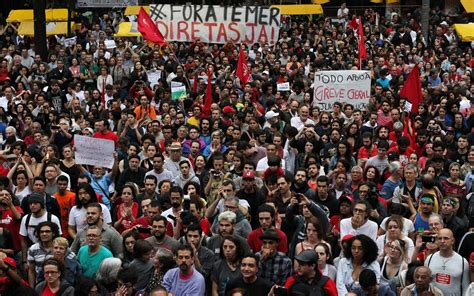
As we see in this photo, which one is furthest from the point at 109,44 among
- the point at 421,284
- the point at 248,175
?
the point at 421,284

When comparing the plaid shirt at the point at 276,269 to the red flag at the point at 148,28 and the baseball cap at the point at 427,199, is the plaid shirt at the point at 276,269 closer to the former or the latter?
the baseball cap at the point at 427,199

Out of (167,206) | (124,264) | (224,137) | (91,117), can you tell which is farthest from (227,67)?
(124,264)

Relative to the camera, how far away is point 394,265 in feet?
30.5

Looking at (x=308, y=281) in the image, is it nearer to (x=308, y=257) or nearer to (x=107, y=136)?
(x=308, y=257)

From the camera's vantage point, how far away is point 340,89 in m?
18.0

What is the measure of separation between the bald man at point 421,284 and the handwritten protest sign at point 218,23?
44.5ft

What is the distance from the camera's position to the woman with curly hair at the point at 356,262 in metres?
9.09

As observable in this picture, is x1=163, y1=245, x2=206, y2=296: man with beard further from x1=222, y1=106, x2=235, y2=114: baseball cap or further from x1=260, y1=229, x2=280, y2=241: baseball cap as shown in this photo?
x1=222, y1=106, x2=235, y2=114: baseball cap

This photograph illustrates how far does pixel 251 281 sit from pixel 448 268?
4.99ft

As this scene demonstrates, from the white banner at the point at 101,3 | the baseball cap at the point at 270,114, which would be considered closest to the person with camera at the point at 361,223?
the baseball cap at the point at 270,114

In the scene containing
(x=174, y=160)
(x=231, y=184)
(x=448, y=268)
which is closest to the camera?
(x=448, y=268)

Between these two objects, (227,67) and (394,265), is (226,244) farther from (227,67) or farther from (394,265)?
(227,67)

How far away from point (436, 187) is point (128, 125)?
194 inches

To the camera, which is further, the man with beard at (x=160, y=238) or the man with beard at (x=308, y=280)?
the man with beard at (x=160, y=238)
